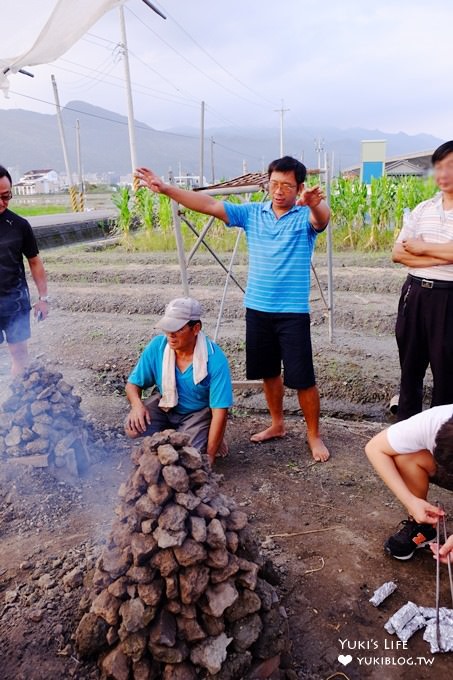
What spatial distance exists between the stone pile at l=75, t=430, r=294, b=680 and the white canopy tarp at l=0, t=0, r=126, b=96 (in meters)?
3.27

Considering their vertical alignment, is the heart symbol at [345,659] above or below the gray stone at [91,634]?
below

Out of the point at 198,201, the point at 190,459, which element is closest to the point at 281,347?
the point at 198,201

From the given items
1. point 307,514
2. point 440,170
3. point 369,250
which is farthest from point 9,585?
point 369,250

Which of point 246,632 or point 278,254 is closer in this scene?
point 246,632

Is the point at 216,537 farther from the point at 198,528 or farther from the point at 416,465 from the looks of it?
the point at 416,465

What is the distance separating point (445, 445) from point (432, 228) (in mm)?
1628

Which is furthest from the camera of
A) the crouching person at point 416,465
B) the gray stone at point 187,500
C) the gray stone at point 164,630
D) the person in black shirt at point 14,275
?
the person in black shirt at point 14,275

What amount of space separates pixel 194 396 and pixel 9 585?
5.09ft

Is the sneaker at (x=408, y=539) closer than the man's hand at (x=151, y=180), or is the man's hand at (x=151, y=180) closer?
the sneaker at (x=408, y=539)

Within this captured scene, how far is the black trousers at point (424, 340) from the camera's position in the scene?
3.34 metres

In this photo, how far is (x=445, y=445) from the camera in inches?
91.1

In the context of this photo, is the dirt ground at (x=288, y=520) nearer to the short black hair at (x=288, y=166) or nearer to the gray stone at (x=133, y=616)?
the gray stone at (x=133, y=616)

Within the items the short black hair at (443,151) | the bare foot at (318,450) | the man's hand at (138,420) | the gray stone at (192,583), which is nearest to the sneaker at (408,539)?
the bare foot at (318,450)

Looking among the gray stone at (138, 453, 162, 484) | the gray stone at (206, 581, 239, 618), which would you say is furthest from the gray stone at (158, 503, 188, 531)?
the gray stone at (206, 581, 239, 618)
